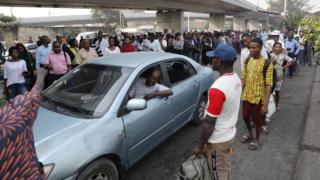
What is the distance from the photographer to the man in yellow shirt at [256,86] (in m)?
4.40

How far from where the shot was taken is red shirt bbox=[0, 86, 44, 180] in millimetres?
1349

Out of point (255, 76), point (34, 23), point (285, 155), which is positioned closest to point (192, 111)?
point (255, 76)

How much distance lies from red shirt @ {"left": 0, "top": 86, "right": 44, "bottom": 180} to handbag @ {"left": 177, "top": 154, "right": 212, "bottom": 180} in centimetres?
141

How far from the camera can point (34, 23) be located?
68.2 metres

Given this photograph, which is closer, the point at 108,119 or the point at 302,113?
the point at 108,119

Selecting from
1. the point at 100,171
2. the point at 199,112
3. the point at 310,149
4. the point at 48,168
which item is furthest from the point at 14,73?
the point at 310,149

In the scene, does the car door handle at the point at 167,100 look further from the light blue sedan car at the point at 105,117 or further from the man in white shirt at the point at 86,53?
the man in white shirt at the point at 86,53

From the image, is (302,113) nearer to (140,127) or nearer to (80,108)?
(140,127)

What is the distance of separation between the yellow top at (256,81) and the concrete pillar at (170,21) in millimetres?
27849

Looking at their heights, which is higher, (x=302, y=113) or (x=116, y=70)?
(x=116, y=70)

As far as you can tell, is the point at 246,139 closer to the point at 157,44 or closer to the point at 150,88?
the point at 150,88

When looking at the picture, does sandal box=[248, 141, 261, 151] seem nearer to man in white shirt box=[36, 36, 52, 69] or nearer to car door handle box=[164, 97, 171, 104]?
car door handle box=[164, 97, 171, 104]

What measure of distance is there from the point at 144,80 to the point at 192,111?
4.34 ft

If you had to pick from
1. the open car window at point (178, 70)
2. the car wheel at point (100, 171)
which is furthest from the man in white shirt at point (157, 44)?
the car wheel at point (100, 171)
